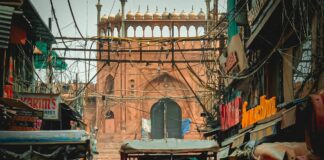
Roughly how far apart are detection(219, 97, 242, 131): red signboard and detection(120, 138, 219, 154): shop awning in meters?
6.33

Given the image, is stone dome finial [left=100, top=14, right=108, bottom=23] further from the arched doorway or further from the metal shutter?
the metal shutter

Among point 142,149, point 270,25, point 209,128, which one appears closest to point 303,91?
point 270,25

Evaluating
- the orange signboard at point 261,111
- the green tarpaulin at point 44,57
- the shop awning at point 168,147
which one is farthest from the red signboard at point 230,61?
the green tarpaulin at point 44,57

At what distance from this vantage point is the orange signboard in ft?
47.2

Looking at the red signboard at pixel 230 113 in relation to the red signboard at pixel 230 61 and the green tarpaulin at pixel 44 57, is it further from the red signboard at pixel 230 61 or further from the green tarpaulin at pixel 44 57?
the green tarpaulin at pixel 44 57

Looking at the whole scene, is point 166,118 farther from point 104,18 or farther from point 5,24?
point 5,24

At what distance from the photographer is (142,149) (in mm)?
13320

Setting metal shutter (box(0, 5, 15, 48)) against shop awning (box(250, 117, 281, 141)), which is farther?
metal shutter (box(0, 5, 15, 48))

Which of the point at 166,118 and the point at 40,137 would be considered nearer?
the point at 40,137

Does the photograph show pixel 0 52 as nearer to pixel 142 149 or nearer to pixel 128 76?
pixel 142 149

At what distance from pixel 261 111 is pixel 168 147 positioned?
3.01m

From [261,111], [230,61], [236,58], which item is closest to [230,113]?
[230,61]

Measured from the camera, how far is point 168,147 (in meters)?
13.4

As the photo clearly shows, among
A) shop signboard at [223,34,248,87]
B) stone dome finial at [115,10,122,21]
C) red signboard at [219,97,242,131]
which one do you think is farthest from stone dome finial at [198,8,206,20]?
shop signboard at [223,34,248,87]
